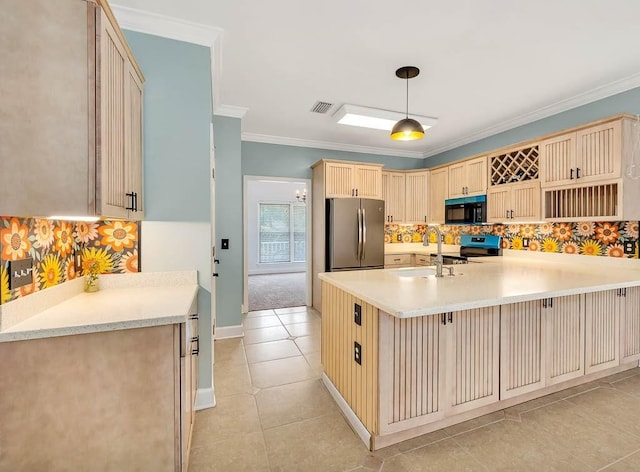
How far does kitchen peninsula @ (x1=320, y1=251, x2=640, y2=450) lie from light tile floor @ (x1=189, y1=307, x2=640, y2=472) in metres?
0.09

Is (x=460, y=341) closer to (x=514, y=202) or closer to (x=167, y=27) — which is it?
(x=514, y=202)

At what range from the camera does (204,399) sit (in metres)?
2.15

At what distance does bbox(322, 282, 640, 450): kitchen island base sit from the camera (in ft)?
5.59

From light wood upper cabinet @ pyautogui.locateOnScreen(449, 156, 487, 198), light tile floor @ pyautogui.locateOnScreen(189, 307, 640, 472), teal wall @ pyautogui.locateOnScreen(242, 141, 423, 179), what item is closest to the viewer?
light tile floor @ pyautogui.locateOnScreen(189, 307, 640, 472)

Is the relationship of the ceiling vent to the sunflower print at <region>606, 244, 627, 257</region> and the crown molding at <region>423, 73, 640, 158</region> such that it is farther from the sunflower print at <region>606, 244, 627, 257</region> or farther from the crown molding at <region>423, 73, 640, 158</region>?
the sunflower print at <region>606, 244, 627, 257</region>

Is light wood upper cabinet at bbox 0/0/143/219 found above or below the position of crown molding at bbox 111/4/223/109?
below

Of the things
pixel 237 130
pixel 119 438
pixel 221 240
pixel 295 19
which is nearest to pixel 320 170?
pixel 237 130

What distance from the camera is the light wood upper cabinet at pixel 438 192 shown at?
4.72 m

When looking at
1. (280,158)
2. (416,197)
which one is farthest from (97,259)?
(416,197)

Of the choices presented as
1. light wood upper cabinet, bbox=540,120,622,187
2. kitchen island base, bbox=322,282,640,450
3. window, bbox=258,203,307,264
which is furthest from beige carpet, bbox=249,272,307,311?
light wood upper cabinet, bbox=540,120,622,187

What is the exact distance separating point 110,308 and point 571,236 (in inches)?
175

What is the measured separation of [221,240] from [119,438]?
2450mm

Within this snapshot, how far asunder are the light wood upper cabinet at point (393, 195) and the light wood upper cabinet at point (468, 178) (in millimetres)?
804

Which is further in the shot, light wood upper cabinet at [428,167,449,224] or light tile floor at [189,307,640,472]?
light wood upper cabinet at [428,167,449,224]
